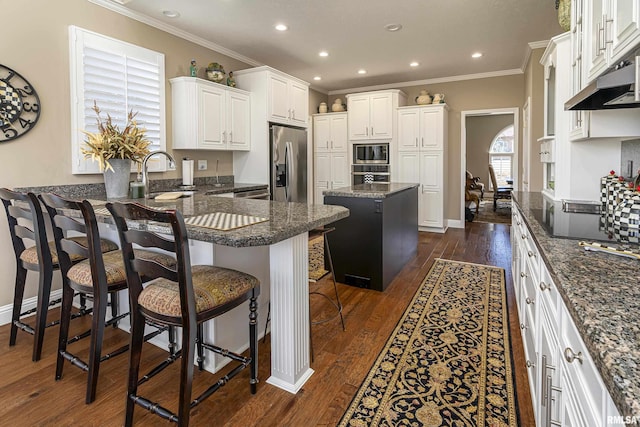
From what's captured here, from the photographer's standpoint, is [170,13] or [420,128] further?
[420,128]

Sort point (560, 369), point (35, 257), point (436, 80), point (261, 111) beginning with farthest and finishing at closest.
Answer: point (436, 80) → point (261, 111) → point (35, 257) → point (560, 369)

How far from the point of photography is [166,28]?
3875 millimetres

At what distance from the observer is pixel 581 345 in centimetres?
81

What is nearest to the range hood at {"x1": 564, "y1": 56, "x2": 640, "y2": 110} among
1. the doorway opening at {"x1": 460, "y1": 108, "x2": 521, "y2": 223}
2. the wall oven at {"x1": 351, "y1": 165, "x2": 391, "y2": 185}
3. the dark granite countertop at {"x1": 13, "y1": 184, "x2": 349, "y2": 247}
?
the dark granite countertop at {"x1": 13, "y1": 184, "x2": 349, "y2": 247}

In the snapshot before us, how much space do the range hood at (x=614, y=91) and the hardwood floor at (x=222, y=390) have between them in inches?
56.5

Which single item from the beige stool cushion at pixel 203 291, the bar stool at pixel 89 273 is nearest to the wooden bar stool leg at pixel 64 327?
the bar stool at pixel 89 273

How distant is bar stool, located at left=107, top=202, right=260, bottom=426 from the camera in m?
1.35

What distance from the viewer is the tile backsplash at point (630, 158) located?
2.21 metres

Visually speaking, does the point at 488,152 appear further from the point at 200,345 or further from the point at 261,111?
the point at 200,345

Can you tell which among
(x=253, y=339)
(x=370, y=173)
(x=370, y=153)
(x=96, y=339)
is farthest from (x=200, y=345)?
(x=370, y=153)

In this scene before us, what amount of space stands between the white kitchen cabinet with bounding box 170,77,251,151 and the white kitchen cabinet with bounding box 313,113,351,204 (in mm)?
2448

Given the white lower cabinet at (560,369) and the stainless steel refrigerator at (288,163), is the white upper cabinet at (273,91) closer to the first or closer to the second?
the stainless steel refrigerator at (288,163)

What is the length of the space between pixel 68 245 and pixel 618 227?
8.18 feet

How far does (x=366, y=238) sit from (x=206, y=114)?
2.29 m
